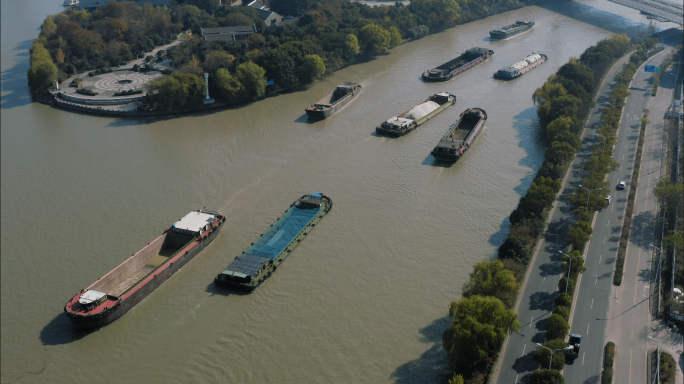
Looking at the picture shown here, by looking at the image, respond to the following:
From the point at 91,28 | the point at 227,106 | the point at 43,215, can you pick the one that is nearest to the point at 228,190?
the point at 43,215

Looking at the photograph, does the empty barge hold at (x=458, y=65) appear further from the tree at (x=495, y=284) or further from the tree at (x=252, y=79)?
the tree at (x=495, y=284)

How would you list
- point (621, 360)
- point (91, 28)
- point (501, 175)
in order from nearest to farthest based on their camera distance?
point (621, 360)
point (501, 175)
point (91, 28)

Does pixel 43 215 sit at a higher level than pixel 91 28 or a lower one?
lower

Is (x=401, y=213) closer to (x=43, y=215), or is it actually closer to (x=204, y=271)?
(x=204, y=271)

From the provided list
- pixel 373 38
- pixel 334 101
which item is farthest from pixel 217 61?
pixel 373 38

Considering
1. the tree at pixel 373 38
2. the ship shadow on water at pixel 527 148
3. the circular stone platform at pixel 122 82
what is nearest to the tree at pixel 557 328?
the ship shadow on water at pixel 527 148

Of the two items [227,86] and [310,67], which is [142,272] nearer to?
[227,86]

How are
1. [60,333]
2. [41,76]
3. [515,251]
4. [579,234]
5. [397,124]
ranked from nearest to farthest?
[60,333] → [515,251] → [579,234] → [397,124] → [41,76]
